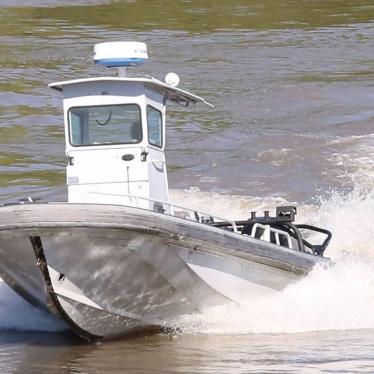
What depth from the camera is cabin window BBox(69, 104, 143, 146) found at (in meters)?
11.1

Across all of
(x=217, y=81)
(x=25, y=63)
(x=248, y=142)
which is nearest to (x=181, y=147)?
(x=248, y=142)

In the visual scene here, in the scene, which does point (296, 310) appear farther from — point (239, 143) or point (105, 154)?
point (239, 143)

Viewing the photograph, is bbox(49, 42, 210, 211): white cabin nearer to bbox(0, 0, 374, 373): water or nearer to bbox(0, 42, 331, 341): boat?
bbox(0, 42, 331, 341): boat

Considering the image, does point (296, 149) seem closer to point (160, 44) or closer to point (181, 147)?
point (181, 147)

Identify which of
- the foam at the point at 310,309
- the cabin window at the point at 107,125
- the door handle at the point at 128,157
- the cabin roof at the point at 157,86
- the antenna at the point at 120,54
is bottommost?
the foam at the point at 310,309

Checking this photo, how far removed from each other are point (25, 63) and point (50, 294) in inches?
803

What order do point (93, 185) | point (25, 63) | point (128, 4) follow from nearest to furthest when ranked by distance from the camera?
point (93, 185)
point (25, 63)
point (128, 4)

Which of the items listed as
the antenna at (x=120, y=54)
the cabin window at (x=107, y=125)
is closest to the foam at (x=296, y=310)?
the cabin window at (x=107, y=125)

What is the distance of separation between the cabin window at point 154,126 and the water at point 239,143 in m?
1.52

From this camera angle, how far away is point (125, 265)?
10336mm

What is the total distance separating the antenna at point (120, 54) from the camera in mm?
11023

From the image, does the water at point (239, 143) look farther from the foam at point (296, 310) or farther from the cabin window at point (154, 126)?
the cabin window at point (154, 126)

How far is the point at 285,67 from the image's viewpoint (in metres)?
28.9

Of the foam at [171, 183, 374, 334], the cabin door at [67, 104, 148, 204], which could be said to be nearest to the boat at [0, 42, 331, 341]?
the cabin door at [67, 104, 148, 204]
